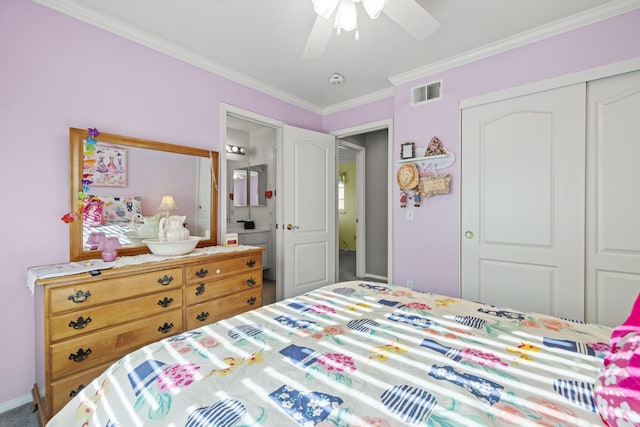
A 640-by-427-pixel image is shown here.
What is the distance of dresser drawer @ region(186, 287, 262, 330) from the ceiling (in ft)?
6.86

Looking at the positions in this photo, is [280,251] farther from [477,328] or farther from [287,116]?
[477,328]

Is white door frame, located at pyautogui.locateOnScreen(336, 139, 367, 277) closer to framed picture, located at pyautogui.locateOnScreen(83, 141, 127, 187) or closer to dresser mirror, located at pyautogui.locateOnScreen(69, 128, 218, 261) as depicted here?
dresser mirror, located at pyautogui.locateOnScreen(69, 128, 218, 261)

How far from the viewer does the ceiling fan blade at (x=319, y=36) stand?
62.8 inches

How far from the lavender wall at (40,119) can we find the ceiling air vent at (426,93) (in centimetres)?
244

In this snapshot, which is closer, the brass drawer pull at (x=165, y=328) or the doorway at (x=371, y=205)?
the brass drawer pull at (x=165, y=328)

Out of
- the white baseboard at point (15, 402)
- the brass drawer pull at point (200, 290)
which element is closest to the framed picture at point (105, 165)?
the brass drawer pull at point (200, 290)

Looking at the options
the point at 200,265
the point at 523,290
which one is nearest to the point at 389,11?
the point at 200,265

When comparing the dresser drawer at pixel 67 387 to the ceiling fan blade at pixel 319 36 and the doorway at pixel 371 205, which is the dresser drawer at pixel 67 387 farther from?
the doorway at pixel 371 205

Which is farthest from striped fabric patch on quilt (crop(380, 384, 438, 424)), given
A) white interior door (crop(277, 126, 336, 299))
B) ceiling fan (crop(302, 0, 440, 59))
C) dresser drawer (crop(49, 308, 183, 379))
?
white interior door (crop(277, 126, 336, 299))

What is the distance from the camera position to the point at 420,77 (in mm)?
2861

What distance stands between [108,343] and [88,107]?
5.20 feet

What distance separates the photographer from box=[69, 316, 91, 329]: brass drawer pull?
1577 mm

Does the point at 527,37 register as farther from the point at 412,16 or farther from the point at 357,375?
the point at 357,375

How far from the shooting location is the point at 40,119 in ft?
5.97
